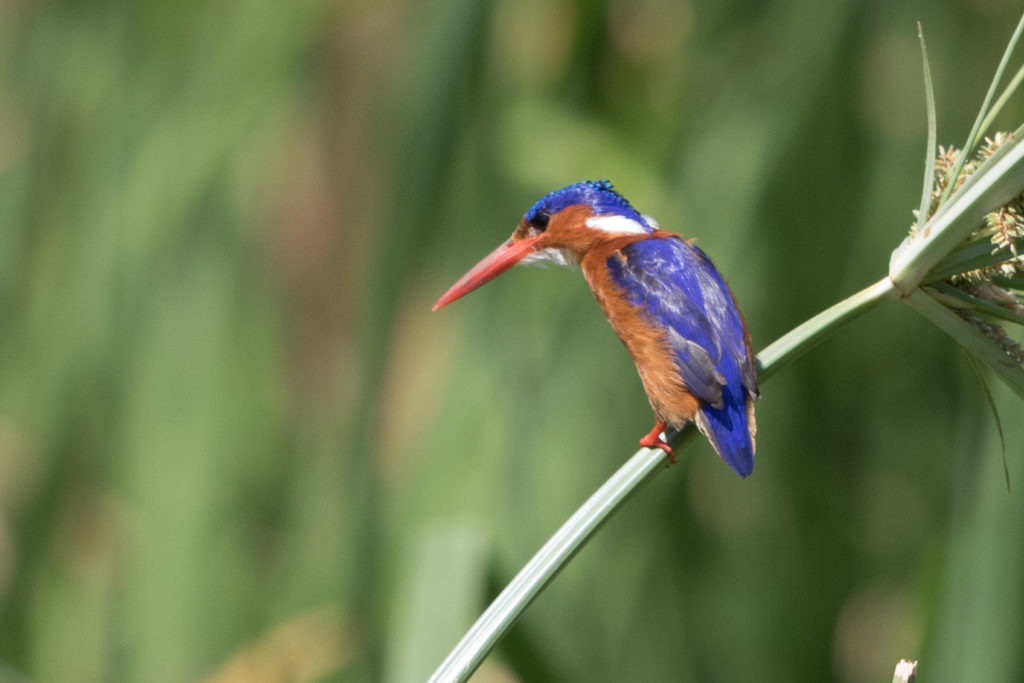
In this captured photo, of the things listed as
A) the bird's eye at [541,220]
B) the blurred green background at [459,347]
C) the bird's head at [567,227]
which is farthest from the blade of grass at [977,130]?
the blurred green background at [459,347]

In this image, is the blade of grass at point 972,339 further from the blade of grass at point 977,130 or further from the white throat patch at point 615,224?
the white throat patch at point 615,224

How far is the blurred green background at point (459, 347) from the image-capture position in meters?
1.90

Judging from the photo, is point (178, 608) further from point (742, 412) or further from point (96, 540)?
point (742, 412)

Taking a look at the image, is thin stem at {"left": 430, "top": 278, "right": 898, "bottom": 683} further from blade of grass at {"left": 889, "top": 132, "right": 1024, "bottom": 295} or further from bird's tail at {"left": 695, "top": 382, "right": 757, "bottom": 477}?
bird's tail at {"left": 695, "top": 382, "right": 757, "bottom": 477}

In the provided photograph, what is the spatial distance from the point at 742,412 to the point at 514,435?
0.69 metres

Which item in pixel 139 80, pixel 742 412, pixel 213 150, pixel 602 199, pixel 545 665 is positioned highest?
pixel 139 80

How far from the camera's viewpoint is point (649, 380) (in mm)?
1316

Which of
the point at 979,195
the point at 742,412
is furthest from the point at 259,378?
the point at 979,195

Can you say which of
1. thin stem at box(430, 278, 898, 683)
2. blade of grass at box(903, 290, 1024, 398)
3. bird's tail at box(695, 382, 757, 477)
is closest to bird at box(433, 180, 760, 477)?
bird's tail at box(695, 382, 757, 477)

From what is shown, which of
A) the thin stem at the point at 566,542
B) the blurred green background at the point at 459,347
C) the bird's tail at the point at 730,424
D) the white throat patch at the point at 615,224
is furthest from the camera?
the blurred green background at the point at 459,347

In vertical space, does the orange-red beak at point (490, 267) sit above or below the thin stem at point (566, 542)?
above

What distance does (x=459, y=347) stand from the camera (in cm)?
191

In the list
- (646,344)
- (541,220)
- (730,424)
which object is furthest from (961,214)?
(541,220)

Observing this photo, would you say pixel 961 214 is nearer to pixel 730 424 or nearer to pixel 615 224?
pixel 730 424
